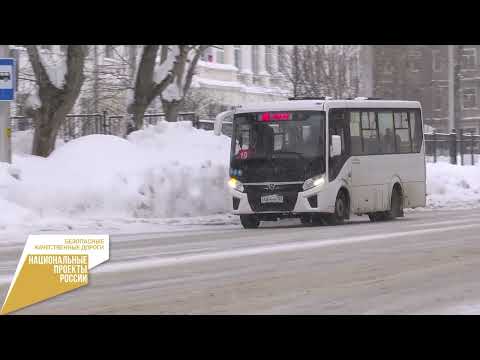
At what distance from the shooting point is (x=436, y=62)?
7644 centimetres

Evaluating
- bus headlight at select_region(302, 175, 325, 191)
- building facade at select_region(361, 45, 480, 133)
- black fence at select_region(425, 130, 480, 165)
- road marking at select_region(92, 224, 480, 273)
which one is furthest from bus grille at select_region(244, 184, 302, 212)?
black fence at select_region(425, 130, 480, 165)

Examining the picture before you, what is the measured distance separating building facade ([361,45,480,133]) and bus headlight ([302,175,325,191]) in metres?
19.9

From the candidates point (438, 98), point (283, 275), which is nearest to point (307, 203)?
point (283, 275)

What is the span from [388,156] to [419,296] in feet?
52.9

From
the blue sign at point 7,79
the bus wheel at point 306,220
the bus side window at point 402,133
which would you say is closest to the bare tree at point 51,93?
the blue sign at point 7,79

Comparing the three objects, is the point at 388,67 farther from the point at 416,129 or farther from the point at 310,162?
the point at 310,162

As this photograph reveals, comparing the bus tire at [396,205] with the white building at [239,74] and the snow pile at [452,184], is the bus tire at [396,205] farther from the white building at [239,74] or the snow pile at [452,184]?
the white building at [239,74]

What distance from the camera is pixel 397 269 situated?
13.8m

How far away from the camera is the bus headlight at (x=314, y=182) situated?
24156 mm

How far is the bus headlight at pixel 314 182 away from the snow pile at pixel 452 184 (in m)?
11.9

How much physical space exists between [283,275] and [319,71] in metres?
31.0

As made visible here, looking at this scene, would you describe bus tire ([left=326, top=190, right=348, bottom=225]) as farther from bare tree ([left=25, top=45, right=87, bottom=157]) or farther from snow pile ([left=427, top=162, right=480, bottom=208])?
snow pile ([left=427, top=162, right=480, bottom=208])
